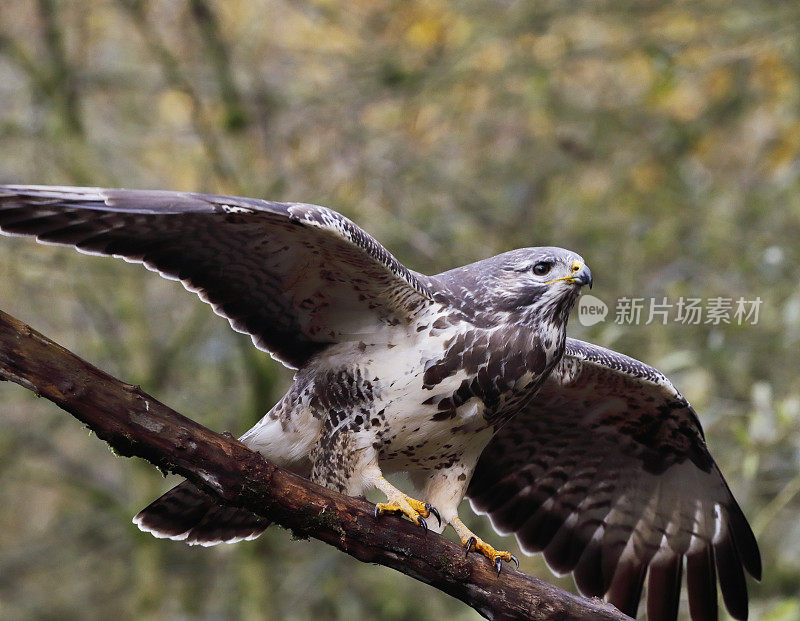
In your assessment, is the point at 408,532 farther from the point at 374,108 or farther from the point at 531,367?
the point at 374,108

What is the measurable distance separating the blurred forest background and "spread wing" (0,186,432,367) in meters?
2.49

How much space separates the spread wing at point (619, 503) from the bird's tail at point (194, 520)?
4.39 feet

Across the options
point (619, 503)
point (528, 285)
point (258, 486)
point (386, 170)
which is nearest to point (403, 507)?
point (258, 486)

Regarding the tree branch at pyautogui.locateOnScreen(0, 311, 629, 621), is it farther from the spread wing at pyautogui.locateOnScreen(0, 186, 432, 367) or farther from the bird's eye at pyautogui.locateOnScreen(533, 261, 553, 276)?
the bird's eye at pyautogui.locateOnScreen(533, 261, 553, 276)

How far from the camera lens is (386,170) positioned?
24.6ft

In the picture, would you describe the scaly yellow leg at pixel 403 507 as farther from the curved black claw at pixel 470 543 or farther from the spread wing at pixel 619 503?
the spread wing at pixel 619 503

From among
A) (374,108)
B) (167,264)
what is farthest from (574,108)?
(167,264)

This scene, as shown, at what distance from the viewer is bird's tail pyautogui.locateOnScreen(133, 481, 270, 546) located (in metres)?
4.49

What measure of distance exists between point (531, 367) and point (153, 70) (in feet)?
18.5

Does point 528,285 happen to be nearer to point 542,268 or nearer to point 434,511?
point 542,268

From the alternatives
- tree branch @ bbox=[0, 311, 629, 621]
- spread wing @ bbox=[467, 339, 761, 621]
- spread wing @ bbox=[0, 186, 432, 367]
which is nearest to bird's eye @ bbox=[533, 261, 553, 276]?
spread wing @ bbox=[0, 186, 432, 367]

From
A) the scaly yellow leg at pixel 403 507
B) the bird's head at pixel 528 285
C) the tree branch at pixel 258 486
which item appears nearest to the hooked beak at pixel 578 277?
the bird's head at pixel 528 285

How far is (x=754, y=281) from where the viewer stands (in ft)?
21.0

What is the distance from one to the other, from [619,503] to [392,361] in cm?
192
